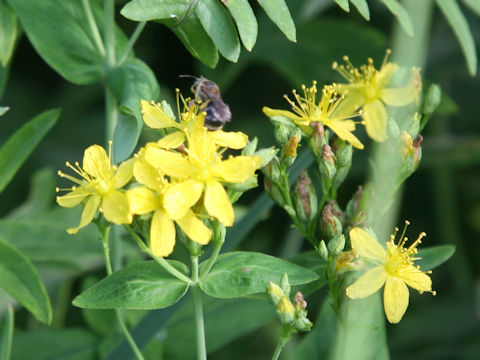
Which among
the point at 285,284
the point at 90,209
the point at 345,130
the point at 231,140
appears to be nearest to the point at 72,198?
the point at 90,209

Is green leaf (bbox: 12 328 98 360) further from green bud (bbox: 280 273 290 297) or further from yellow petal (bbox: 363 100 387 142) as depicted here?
yellow petal (bbox: 363 100 387 142)

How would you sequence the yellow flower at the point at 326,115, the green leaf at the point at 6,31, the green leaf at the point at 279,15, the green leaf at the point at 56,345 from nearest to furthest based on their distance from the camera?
the green leaf at the point at 279,15
the yellow flower at the point at 326,115
the green leaf at the point at 6,31
the green leaf at the point at 56,345

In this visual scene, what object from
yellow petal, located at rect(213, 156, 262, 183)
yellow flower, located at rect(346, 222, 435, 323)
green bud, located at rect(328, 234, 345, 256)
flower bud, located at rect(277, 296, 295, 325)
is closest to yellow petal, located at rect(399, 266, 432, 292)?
yellow flower, located at rect(346, 222, 435, 323)

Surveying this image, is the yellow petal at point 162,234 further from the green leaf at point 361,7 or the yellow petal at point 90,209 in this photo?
the green leaf at point 361,7

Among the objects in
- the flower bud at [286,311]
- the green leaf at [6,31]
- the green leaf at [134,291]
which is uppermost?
the green leaf at [6,31]

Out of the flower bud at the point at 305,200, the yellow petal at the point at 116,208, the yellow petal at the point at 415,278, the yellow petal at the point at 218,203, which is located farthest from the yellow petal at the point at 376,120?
the yellow petal at the point at 116,208

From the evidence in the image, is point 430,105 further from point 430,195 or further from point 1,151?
point 430,195
